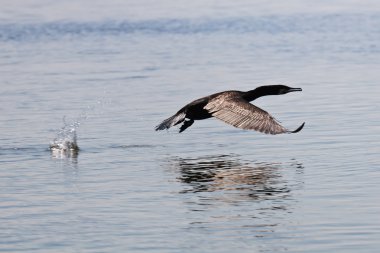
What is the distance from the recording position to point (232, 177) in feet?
41.9

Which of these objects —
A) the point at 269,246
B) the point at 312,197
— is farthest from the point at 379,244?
the point at 312,197

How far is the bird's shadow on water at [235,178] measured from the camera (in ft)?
38.2

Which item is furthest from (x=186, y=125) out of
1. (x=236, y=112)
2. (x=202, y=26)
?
(x=202, y=26)

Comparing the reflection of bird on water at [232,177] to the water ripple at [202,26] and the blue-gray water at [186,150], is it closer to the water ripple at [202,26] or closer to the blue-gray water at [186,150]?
the blue-gray water at [186,150]

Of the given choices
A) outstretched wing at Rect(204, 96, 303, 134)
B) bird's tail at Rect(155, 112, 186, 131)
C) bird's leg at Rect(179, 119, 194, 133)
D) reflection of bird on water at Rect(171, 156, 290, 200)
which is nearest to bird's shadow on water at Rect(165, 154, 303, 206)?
reflection of bird on water at Rect(171, 156, 290, 200)

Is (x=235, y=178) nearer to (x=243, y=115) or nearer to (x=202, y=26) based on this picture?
(x=243, y=115)

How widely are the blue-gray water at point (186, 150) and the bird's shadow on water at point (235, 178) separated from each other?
0.02 meters

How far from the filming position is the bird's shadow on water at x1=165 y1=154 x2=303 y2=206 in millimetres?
11656

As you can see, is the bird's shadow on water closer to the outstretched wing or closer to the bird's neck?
the outstretched wing

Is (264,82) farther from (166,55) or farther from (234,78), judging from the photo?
(166,55)

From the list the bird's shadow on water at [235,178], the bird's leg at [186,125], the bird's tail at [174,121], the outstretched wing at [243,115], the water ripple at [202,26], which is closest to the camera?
the bird's shadow on water at [235,178]

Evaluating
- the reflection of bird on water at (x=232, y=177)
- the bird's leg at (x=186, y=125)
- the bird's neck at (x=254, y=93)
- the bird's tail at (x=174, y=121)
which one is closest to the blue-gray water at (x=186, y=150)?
the reflection of bird on water at (x=232, y=177)

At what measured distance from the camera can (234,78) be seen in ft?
75.7

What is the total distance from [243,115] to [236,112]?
148 mm
